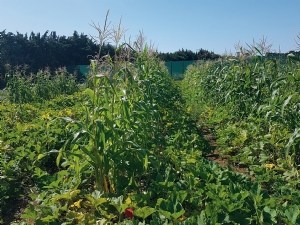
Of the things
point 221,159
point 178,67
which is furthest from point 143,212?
point 178,67

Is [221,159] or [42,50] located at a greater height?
[42,50]

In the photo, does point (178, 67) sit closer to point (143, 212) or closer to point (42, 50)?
point (42, 50)

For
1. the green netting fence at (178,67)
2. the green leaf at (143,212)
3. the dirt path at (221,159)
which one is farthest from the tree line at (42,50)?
the green leaf at (143,212)

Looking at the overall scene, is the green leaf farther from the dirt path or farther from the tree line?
the tree line

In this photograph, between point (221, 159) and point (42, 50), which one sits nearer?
point (221, 159)

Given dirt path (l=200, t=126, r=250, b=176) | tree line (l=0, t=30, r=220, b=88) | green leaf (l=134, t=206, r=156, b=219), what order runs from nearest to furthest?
1. green leaf (l=134, t=206, r=156, b=219)
2. dirt path (l=200, t=126, r=250, b=176)
3. tree line (l=0, t=30, r=220, b=88)

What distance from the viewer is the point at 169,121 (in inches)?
253

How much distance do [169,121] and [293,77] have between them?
2396 millimetres

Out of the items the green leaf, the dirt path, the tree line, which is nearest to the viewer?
the green leaf

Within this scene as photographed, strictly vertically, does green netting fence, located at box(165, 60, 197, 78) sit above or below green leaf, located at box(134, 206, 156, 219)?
above

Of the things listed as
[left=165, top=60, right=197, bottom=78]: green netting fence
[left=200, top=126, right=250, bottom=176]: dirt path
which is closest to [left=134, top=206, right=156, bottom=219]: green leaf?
[left=200, top=126, right=250, bottom=176]: dirt path

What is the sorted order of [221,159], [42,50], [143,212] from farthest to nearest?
[42,50] < [221,159] < [143,212]

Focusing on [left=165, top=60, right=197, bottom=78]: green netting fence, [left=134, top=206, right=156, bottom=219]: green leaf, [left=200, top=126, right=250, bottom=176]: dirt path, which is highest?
[left=165, top=60, right=197, bottom=78]: green netting fence

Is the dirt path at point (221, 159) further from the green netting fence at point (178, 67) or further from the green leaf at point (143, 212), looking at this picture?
the green netting fence at point (178, 67)
